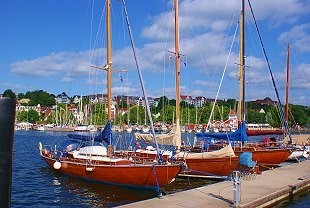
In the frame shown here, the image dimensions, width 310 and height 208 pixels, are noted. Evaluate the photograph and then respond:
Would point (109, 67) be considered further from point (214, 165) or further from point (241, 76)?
point (241, 76)

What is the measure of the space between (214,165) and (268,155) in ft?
14.6

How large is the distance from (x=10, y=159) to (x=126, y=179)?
54.9 feet

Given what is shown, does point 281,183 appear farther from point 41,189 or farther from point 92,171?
point 41,189

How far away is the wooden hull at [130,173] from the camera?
61.7 feet

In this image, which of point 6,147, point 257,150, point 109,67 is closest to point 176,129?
point 257,150

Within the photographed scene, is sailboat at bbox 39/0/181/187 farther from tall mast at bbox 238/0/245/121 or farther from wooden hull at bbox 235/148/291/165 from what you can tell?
tall mast at bbox 238/0/245/121

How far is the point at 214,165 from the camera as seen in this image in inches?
906

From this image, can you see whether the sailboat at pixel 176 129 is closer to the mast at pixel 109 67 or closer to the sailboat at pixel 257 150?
the sailboat at pixel 257 150

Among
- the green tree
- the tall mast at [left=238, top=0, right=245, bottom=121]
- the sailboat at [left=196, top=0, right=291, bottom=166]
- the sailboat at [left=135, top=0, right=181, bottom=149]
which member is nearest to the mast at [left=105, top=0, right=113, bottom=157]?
the sailboat at [left=135, top=0, right=181, bottom=149]

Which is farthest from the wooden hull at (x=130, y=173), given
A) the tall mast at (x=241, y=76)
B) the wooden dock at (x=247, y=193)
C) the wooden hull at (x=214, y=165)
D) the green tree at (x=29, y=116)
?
the green tree at (x=29, y=116)

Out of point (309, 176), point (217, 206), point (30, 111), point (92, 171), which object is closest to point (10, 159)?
point (217, 206)

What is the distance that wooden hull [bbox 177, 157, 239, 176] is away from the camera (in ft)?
74.7

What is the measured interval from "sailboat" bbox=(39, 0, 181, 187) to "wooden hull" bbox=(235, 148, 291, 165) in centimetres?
757

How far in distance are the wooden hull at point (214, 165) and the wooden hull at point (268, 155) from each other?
1993 millimetres
